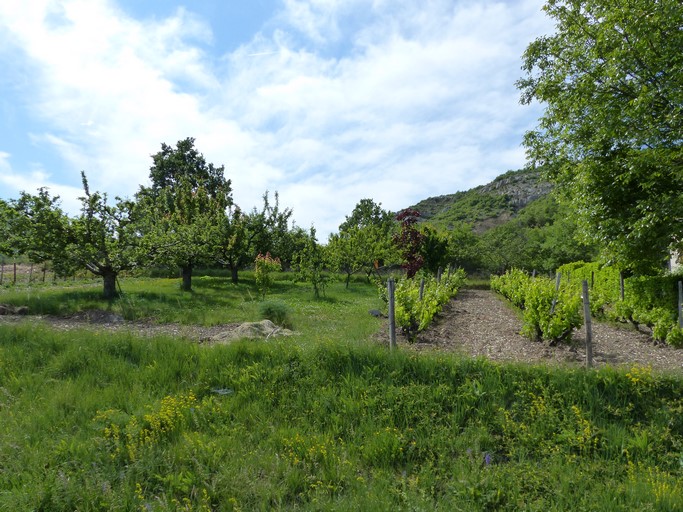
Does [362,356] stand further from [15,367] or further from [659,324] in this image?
[659,324]

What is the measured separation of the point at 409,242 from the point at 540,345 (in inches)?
644

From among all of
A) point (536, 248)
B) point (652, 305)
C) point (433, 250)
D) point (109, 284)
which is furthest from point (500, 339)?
point (536, 248)

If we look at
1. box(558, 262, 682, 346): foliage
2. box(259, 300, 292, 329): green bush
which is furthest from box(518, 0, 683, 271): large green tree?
box(259, 300, 292, 329): green bush

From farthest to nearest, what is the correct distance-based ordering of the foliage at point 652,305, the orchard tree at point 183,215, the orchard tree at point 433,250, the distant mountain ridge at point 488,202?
1. the distant mountain ridge at point 488,202
2. the orchard tree at point 433,250
3. the orchard tree at point 183,215
4. the foliage at point 652,305

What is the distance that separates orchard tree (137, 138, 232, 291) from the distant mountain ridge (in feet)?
179

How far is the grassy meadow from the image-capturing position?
11.3ft

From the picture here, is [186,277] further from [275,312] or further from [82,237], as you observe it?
[275,312]

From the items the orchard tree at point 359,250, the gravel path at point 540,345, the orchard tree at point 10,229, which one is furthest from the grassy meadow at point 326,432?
the orchard tree at point 359,250

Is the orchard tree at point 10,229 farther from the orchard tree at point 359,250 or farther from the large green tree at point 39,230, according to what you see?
the orchard tree at point 359,250

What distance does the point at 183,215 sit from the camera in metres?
24.8

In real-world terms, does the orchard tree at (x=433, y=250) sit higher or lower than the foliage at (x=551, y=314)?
higher

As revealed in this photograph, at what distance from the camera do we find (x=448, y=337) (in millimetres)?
10266

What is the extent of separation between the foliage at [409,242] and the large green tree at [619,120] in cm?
1203

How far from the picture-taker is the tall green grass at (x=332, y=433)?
3451 millimetres
